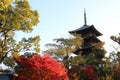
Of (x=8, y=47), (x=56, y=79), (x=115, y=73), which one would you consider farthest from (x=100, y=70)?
(x=8, y=47)

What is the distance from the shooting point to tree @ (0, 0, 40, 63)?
24906 mm

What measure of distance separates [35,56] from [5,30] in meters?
6.86

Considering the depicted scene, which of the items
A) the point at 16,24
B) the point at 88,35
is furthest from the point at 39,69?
the point at 88,35

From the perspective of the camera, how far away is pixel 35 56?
32.2 metres

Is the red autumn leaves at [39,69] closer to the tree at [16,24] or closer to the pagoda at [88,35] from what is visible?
the tree at [16,24]

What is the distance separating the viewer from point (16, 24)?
82.3 feet

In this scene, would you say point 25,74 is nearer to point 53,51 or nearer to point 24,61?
point 24,61

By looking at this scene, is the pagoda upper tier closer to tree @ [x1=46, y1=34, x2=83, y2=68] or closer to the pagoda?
the pagoda

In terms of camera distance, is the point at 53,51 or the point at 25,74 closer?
the point at 25,74

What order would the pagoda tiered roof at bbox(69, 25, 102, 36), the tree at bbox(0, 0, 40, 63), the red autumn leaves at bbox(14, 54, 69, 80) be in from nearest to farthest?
the tree at bbox(0, 0, 40, 63) < the red autumn leaves at bbox(14, 54, 69, 80) < the pagoda tiered roof at bbox(69, 25, 102, 36)

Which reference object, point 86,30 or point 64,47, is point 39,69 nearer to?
point 64,47

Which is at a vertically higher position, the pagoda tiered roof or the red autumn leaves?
the pagoda tiered roof

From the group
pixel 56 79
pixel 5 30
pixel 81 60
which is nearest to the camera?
pixel 5 30

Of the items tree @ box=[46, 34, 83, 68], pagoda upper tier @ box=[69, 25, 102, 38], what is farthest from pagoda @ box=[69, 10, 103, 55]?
tree @ box=[46, 34, 83, 68]
